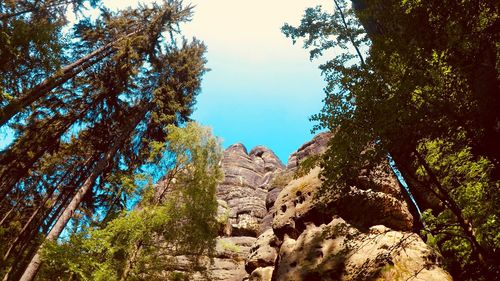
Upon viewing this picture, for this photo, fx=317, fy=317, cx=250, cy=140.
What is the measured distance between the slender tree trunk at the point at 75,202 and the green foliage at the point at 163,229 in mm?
498

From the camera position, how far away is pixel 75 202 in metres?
12.4

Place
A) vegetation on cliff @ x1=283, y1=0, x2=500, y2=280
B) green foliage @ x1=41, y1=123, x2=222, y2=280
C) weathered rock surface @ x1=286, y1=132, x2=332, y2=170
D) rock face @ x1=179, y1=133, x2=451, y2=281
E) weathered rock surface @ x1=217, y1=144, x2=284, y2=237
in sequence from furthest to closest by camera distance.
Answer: weathered rock surface @ x1=217, y1=144, x2=284, y2=237 < weathered rock surface @ x1=286, y1=132, x2=332, y2=170 < green foliage @ x1=41, y1=123, x2=222, y2=280 < rock face @ x1=179, y1=133, x2=451, y2=281 < vegetation on cliff @ x1=283, y1=0, x2=500, y2=280

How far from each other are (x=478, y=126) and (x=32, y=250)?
58.3 feet

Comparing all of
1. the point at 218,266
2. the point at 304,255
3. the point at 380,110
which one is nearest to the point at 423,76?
the point at 380,110

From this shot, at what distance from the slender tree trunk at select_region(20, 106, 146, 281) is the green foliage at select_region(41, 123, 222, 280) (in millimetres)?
498

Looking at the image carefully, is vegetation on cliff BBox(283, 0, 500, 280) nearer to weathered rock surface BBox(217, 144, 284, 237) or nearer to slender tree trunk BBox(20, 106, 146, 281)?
slender tree trunk BBox(20, 106, 146, 281)

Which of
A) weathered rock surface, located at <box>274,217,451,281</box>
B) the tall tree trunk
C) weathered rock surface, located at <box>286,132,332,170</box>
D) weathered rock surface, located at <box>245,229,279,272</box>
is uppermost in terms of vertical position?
weathered rock surface, located at <box>286,132,332,170</box>

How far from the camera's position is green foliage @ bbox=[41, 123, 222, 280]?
31.7ft

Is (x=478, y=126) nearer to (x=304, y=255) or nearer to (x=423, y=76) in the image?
(x=423, y=76)

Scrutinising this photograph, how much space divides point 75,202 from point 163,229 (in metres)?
4.01

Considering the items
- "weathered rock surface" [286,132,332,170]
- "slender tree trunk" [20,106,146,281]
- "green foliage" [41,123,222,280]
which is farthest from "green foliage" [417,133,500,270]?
"weathered rock surface" [286,132,332,170]

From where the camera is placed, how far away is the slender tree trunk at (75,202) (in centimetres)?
999

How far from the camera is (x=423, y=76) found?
21.4 feet

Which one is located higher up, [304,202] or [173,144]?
[173,144]
